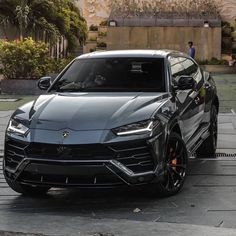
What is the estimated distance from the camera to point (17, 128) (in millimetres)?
6672

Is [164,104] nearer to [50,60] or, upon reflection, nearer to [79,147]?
[79,147]

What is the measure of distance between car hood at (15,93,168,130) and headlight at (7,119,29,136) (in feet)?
0.26

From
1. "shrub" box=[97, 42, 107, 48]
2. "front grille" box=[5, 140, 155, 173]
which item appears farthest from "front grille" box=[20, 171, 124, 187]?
"shrub" box=[97, 42, 107, 48]

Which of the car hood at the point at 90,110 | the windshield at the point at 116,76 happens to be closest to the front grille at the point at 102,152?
the car hood at the point at 90,110

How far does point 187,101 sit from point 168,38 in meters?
27.4

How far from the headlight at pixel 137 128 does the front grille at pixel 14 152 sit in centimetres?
100

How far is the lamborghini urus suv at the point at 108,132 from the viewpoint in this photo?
6.23 metres

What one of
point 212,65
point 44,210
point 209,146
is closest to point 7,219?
point 44,210

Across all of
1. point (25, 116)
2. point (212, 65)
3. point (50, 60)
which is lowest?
point (212, 65)

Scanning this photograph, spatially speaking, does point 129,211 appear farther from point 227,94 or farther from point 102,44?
point 102,44

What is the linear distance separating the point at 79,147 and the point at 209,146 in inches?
139

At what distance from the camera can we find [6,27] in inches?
1018

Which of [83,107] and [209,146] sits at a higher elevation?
[83,107]

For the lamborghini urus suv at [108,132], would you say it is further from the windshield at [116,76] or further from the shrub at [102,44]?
the shrub at [102,44]
